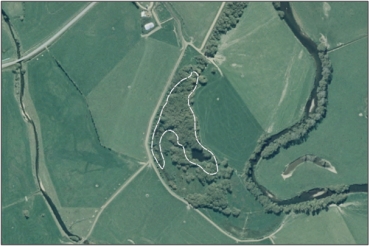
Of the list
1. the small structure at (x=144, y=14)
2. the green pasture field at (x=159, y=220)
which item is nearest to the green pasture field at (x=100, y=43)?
the small structure at (x=144, y=14)

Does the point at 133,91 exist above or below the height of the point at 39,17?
below

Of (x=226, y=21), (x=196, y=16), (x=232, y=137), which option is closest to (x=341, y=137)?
(x=232, y=137)

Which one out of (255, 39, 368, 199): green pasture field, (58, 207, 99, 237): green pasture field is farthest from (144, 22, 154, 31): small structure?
(58, 207, 99, 237): green pasture field

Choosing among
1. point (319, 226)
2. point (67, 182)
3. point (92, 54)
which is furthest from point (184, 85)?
point (319, 226)

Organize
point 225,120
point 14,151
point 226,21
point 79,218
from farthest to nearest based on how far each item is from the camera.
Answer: point 79,218
point 14,151
point 225,120
point 226,21

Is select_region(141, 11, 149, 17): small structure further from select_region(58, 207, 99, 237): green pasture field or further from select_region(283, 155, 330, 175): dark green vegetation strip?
select_region(283, 155, 330, 175): dark green vegetation strip

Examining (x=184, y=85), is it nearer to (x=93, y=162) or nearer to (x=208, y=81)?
(x=208, y=81)

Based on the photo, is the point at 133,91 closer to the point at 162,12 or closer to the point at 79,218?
the point at 162,12

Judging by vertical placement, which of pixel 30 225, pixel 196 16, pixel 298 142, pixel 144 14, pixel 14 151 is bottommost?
pixel 298 142
